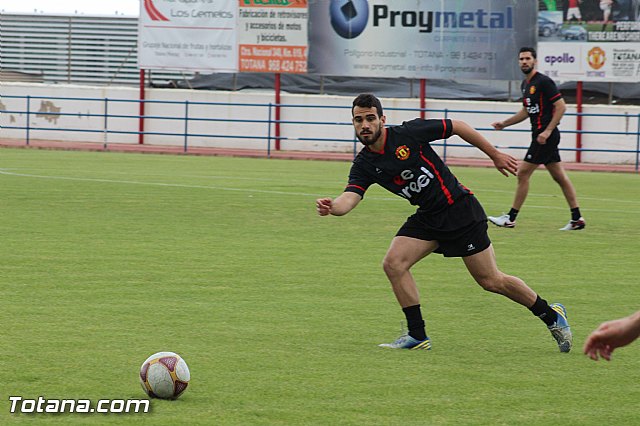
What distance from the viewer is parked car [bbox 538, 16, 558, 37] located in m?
30.3

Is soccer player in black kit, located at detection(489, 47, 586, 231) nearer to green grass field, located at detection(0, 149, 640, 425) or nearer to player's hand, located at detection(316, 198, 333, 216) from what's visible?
green grass field, located at detection(0, 149, 640, 425)

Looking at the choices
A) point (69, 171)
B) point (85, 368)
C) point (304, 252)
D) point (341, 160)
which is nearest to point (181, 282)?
point (304, 252)

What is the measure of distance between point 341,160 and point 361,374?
23774mm

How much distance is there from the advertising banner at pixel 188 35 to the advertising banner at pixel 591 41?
888cm

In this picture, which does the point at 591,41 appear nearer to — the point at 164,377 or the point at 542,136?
the point at 542,136

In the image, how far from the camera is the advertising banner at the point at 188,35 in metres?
33.4

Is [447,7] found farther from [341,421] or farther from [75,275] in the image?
[341,421]

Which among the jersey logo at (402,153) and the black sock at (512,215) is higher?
the jersey logo at (402,153)

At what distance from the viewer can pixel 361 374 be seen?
Result: 7188mm

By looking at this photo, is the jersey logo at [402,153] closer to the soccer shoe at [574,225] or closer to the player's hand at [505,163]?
the player's hand at [505,163]

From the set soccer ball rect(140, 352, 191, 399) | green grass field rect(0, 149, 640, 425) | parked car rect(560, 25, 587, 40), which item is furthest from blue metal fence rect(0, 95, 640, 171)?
soccer ball rect(140, 352, 191, 399)

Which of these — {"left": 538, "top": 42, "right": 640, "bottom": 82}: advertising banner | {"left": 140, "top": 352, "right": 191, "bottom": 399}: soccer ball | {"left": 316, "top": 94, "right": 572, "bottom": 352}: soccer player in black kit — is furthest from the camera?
{"left": 538, "top": 42, "right": 640, "bottom": 82}: advertising banner

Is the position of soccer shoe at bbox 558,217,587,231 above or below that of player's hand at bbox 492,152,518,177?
below

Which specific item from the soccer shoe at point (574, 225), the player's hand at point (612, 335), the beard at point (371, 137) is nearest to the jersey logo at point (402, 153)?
the beard at point (371, 137)
